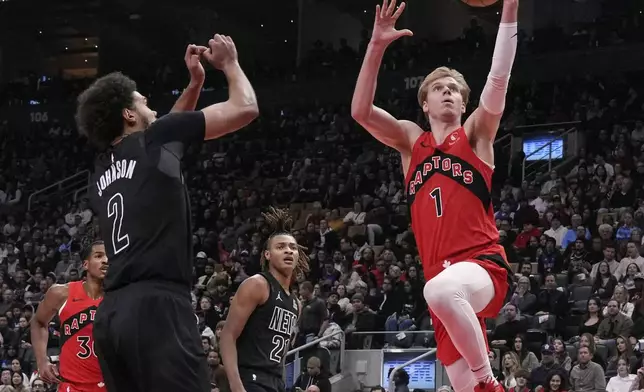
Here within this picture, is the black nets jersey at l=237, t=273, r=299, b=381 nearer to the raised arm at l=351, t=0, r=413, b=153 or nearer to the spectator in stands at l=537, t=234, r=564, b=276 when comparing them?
the raised arm at l=351, t=0, r=413, b=153

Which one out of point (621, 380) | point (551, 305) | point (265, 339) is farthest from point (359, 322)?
point (265, 339)

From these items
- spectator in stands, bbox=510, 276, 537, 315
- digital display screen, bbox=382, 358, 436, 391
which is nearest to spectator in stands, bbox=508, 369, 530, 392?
digital display screen, bbox=382, 358, 436, 391

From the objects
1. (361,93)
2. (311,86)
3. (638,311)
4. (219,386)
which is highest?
(311,86)

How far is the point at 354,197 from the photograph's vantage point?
891 inches

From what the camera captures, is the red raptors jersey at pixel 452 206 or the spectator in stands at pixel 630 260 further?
the spectator in stands at pixel 630 260

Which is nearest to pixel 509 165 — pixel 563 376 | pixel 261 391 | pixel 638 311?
pixel 638 311

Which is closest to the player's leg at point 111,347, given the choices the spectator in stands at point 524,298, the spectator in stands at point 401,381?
the spectator in stands at point 401,381

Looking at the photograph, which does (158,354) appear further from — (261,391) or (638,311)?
(638,311)

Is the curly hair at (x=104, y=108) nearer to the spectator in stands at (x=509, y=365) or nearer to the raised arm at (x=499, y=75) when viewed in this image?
the raised arm at (x=499, y=75)

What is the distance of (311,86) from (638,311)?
54.6 feet

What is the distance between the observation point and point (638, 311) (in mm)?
13688

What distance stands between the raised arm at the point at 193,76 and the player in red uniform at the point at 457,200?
1.23 metres

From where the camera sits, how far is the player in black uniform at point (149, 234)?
4254 mm

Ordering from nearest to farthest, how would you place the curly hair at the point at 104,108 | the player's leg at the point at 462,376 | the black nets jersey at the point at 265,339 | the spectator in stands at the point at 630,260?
the curly hair at the point at 104,108
the player's leg at the point at 462,376
the black nets jersey at the point at 265,339
the spectator in stands at the point at 630,260
